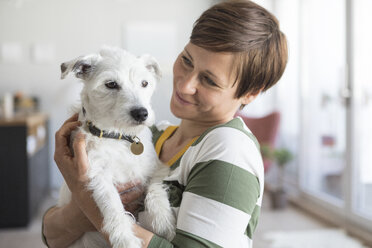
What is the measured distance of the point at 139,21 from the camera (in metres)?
5.91

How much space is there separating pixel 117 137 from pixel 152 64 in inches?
15.0

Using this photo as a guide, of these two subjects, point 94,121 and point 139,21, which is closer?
point 94,121

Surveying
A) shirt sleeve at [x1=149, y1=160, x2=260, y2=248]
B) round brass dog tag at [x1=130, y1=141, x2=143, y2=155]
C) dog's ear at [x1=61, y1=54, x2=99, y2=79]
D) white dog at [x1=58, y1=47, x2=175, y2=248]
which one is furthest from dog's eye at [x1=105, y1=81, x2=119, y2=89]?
shirt sleeve at [x1=149, y1=160, x2=260, y2=248]

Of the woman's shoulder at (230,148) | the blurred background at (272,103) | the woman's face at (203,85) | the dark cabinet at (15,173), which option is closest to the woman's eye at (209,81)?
the woman's face at (203,85)

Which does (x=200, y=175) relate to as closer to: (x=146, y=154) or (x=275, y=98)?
(x=146, y=154)

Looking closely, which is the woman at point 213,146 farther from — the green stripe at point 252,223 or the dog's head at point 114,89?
the dog's head at point 114,89

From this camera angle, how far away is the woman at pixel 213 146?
916 millimetres

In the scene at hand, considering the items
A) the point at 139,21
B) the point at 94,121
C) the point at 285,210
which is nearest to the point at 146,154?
the point at 94,121

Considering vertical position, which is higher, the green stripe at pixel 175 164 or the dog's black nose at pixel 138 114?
the dog's black nose at pixel 138 114

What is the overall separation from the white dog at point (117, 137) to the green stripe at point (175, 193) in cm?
2

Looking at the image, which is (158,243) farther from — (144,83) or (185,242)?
(144,83)

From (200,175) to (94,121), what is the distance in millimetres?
509

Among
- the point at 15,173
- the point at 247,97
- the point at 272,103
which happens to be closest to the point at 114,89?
the point at 247,97

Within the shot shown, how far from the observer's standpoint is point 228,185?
2.99 ft
